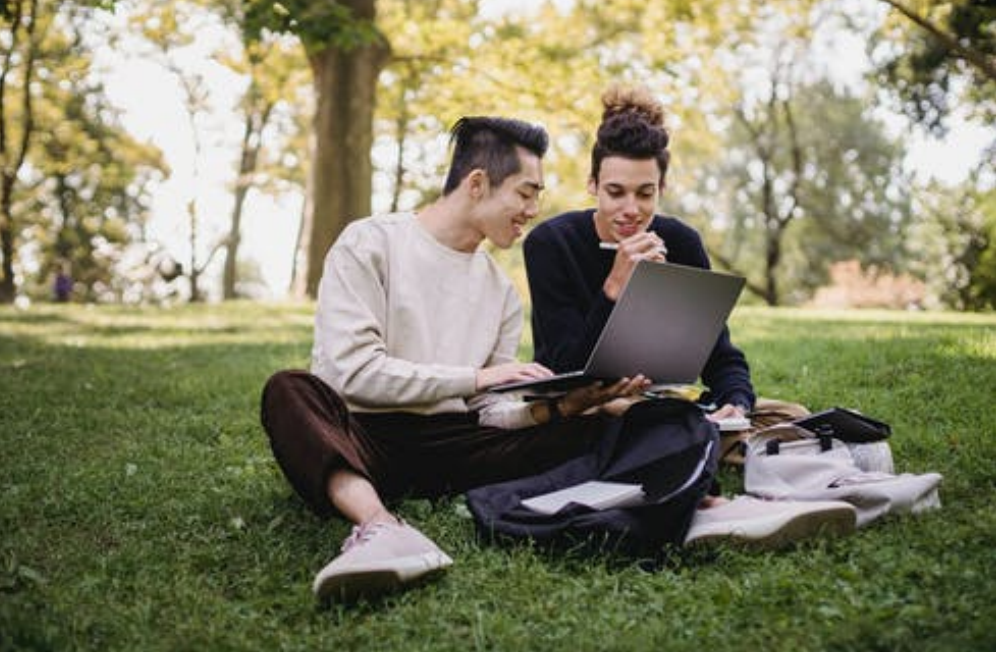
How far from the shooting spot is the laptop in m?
3.13

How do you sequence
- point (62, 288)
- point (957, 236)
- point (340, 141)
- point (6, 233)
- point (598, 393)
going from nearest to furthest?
point (598, 393), point (340, 141), point (957, 236), point (6, 233), point (62, 288)

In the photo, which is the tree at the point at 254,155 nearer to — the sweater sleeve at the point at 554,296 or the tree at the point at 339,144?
the tree at the point at 339,144

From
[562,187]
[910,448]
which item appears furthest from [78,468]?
[562,187]

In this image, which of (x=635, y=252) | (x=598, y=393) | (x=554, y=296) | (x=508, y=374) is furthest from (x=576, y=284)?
(x=508, y=374)

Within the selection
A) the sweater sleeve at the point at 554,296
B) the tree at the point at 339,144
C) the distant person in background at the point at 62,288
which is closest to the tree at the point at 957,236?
the tree at the point at 339,144

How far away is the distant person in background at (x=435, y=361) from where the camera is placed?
129 inches

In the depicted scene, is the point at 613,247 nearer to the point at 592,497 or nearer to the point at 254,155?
the point at 592,497

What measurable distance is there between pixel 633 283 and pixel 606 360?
11.7 inches

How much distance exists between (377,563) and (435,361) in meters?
1.15

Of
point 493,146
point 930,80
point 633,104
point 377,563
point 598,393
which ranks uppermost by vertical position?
point 930,80

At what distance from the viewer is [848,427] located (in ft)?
12.0

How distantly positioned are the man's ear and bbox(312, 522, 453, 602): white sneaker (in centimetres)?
142

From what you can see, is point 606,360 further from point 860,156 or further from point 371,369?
point 860,156

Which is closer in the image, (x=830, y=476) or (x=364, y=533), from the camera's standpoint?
(x=364, y=533)
